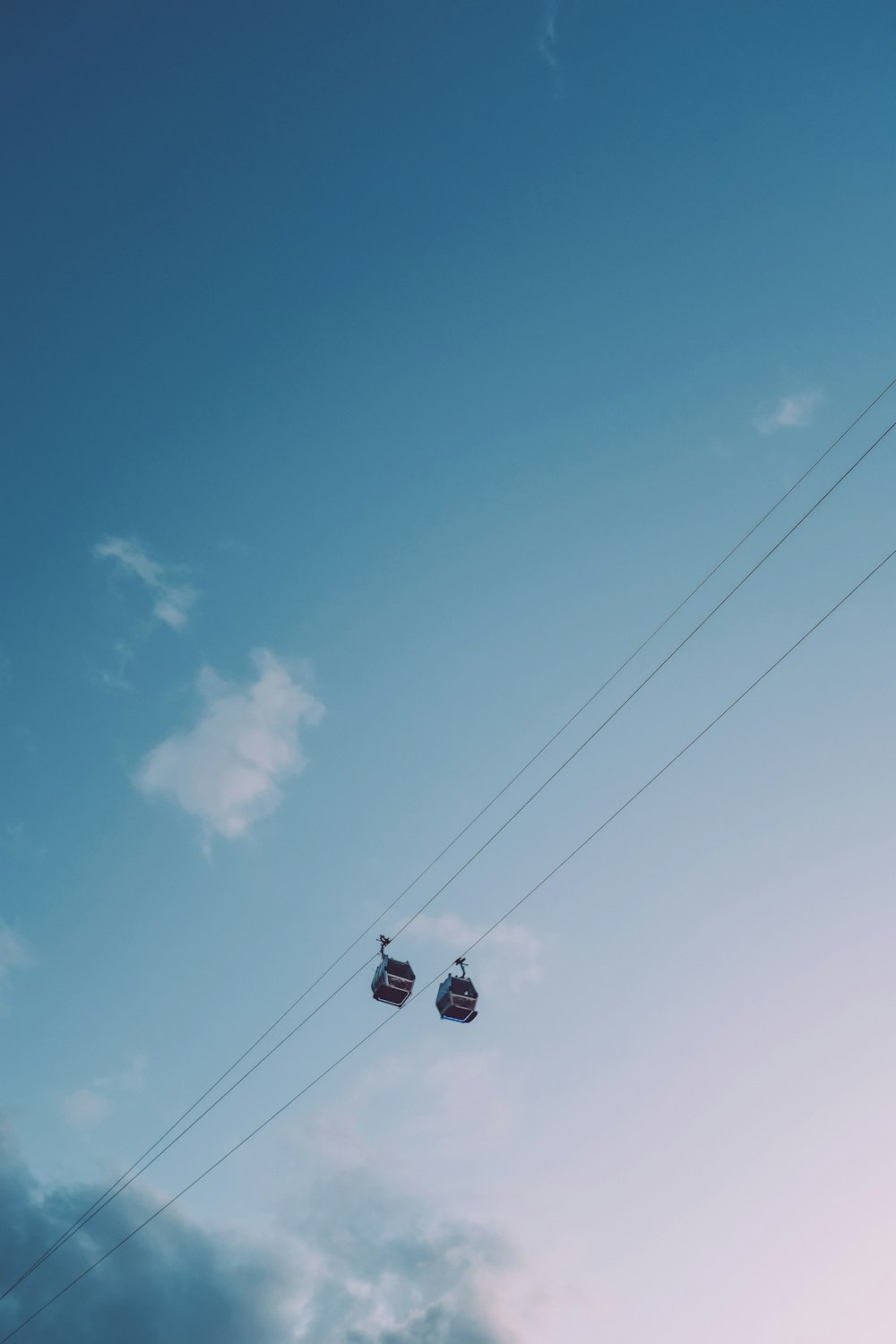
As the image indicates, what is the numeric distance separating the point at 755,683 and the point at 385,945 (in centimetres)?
910

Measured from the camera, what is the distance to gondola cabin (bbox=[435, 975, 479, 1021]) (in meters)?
16.0

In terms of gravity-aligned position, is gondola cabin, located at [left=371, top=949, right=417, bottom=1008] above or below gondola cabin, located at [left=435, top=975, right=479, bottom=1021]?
above

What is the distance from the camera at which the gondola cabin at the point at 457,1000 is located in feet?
52.6

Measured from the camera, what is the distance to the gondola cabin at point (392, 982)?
1608 centimetres

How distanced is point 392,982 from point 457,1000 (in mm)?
1315

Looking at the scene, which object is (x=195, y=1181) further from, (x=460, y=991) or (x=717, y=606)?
(x=717, y=606)

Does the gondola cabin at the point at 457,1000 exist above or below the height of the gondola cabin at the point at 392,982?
below

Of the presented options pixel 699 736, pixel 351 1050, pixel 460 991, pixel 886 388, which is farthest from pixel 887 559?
pixel 351 1050

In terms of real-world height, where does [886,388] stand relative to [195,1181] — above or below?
above

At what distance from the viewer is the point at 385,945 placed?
17.2m

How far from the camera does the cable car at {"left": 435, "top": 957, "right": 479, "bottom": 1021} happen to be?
16.0 m

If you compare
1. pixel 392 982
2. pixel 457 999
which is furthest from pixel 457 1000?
pixel 392 982

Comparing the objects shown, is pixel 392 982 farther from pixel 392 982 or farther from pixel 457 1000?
pixel 457 1000

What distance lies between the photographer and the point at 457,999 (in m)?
16.1
